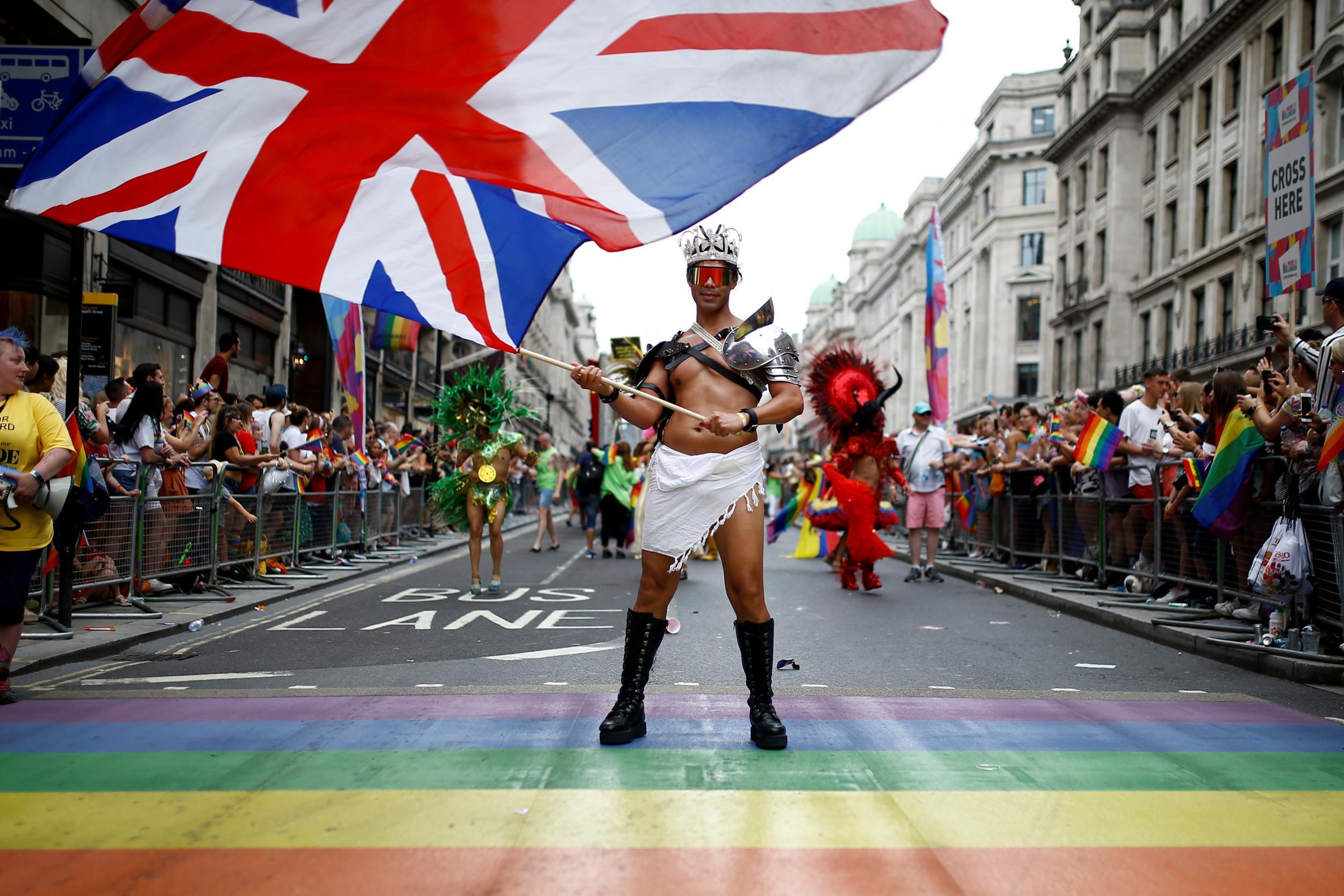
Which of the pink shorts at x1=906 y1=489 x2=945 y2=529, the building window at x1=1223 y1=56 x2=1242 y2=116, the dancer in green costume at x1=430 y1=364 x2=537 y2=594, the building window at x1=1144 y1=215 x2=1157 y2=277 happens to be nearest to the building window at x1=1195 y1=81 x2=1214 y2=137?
the building window at x1=1223 y1=56 x2=1242 y2=116

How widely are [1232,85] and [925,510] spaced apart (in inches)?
1182

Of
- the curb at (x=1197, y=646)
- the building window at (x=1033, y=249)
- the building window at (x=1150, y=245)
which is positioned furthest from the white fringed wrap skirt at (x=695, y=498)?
the building window at (x=1033, y=249)

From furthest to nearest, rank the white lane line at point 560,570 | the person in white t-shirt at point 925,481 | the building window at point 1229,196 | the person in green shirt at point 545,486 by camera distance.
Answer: the building window at point 1229,196 < the person in green shirt at point 545,486 < the person in white t-shirt at point 925,481 < the white lane line at point 560,570

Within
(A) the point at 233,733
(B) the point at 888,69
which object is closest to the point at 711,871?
(A) the point at 233,733

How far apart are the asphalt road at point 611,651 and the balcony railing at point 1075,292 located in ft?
133

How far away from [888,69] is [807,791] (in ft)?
9.24

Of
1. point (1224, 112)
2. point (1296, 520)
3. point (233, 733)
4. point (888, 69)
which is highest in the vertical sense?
point (1224, 112)

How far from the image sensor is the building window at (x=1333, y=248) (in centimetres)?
2917

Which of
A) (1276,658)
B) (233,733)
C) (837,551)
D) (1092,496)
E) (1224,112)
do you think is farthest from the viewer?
(1224,112)

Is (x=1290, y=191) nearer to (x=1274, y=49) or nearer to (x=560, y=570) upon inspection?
(x=560, y=570)

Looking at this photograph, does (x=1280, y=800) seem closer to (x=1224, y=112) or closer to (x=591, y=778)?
(x=591, y=778)

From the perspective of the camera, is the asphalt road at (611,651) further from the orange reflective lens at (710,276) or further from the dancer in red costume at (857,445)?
the orange reflective lens at (710,276)

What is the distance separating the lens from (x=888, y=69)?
448 centimetres

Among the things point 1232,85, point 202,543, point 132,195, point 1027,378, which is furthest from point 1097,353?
point 132,195
